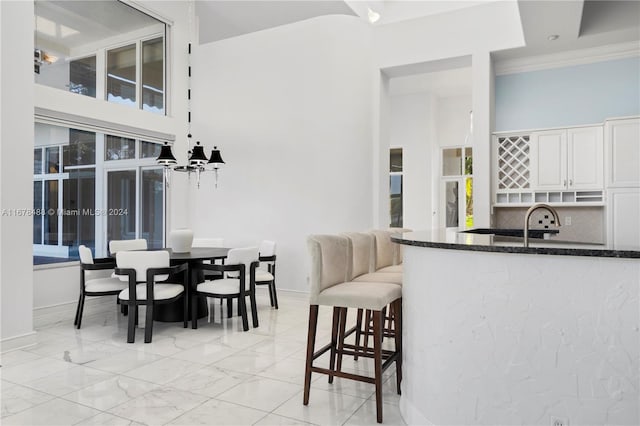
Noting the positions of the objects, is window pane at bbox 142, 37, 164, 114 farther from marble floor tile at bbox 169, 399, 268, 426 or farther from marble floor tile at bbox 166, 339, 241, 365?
marble floor tile at bbox 169, 399, 268, 426

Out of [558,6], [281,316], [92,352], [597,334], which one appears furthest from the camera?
[281,316]

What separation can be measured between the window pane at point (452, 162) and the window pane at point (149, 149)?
6.46 metres

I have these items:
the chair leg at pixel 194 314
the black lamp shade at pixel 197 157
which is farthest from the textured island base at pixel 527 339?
the black lamp shade at pixel 197 157

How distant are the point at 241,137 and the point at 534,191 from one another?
432cm

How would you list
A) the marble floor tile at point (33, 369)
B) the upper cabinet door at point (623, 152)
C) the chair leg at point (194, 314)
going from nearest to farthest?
the marble floor tile at point (33, 369), the chair leg at point (194, 314), the upper cabinet door at point (623, 152)

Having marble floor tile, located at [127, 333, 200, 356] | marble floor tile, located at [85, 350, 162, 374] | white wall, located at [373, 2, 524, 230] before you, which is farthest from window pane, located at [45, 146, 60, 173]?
white wall, located at [373, 2, 524, 230]

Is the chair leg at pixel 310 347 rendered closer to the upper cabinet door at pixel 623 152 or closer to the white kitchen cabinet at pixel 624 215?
the white kitchen cabinet at pixel 624 215

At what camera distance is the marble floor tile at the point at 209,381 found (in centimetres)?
296

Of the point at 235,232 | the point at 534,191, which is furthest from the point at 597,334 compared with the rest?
the point at 235,232

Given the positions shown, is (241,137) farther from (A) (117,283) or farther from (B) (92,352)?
(B) (92,352)

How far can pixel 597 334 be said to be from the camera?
1.84 meters

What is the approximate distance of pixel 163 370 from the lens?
10.9 feet

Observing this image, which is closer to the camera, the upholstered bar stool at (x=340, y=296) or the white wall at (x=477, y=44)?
the upholstered bar stool at (x=340, y=296)

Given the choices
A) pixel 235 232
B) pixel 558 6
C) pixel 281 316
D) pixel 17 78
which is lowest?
pixel 281 316
